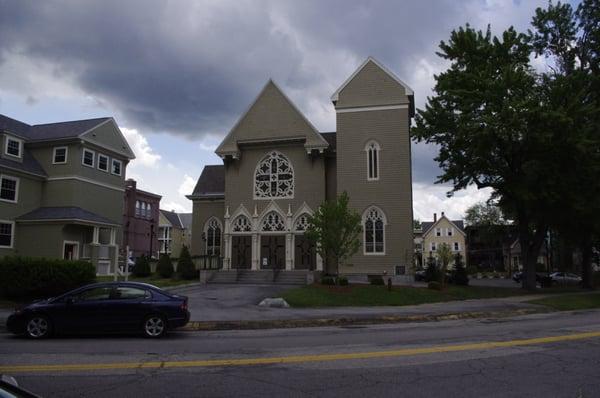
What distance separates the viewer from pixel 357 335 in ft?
44.4

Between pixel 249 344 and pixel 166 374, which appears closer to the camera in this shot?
pixel 166 374

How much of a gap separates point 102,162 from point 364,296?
75.9 feet

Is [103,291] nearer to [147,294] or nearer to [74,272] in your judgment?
[147,294]

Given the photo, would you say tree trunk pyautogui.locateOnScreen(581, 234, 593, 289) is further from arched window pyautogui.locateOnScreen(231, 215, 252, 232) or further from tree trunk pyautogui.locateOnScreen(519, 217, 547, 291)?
arched window pyautogui.locateOnScreen(231, 215, 252, 232)

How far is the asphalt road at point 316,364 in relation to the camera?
7.39 meters

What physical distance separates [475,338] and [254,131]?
26.9m

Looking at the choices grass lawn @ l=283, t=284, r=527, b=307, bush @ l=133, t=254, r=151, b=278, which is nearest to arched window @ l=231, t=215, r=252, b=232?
bush @ l=133, t=254, r=151, b=278

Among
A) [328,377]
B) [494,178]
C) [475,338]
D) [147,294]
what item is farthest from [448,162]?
[328,377]

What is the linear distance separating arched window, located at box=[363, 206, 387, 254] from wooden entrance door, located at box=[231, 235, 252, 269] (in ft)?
26.4

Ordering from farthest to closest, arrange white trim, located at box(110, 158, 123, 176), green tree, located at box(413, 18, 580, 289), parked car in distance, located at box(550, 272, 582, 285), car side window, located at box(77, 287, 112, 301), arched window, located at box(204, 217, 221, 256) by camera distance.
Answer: parked car in distance, located at box(550, 272, 582, 285)
arched window, located at box(204, 217, 221, 256)
white trim, located at box(110, 158, 123, 176)
green tree, located at box(413, 18, 580, 289)
car side window, located at box(77, 287, 112, 301)

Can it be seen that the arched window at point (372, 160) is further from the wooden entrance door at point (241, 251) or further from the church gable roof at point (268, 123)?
the wooden entrance door at point (241, 251)

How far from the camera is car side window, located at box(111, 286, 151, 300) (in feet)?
44.4

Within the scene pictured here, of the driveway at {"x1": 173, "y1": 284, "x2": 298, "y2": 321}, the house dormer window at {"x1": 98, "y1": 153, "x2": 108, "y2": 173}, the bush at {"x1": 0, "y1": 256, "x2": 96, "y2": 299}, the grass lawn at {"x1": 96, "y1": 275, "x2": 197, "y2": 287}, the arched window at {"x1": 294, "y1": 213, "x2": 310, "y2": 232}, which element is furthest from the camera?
the house dormer window at {"x1": 98, "y1": 153, "x2": 108, "y2": 173}

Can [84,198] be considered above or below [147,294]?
above
